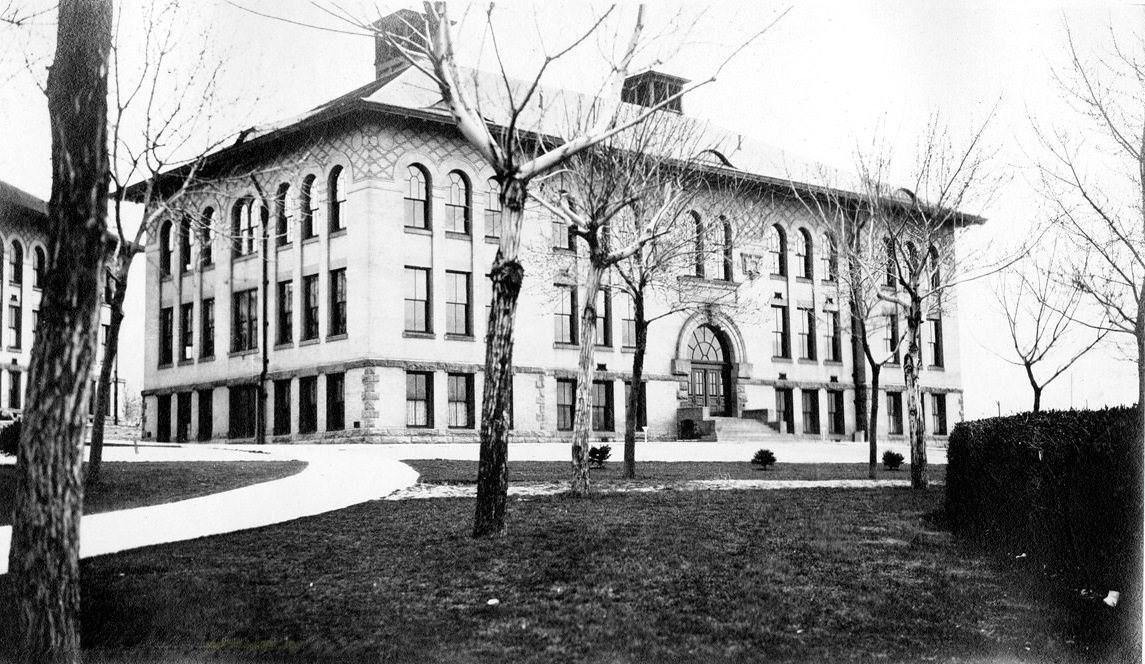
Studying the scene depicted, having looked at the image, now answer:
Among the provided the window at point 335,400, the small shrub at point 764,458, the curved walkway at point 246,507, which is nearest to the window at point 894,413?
the small shrub at point 764,458

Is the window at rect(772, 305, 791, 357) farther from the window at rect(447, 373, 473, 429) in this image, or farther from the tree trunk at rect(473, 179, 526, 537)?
the tree trunk at rect(473, 179, 526, 537)

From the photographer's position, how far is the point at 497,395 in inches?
435

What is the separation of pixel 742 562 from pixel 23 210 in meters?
7.54

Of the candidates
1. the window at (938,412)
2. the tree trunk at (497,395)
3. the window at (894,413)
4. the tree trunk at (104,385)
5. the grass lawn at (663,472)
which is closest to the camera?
the tree trunk at (497,395)

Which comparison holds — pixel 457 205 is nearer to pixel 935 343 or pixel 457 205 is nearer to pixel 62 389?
pixel 935 343

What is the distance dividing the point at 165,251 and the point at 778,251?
2529cm

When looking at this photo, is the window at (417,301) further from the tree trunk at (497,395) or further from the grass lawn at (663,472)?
the tree trunk at (497,395)

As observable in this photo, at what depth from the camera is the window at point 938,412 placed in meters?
49.8

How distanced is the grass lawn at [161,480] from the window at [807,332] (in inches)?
1157

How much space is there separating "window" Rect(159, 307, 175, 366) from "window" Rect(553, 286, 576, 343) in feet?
51.5

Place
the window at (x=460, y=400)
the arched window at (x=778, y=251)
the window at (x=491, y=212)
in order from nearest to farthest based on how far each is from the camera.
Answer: the window at (x=460, y=400), the window at (x=491, y=212), the arched window at (x=778, y=251)

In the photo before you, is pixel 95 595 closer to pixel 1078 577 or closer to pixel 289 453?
pixel 1078 577

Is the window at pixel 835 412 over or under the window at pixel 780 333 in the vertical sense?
under

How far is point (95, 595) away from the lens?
8359 mm
